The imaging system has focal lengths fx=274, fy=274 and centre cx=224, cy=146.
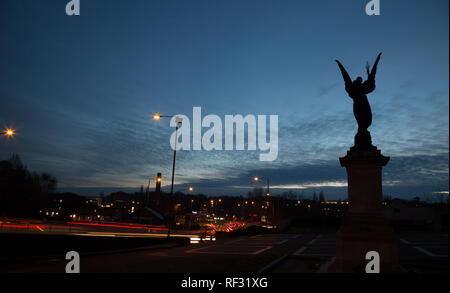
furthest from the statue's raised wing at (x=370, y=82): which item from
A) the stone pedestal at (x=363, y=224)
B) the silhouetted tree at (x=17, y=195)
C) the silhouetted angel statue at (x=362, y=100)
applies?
the silhouetted tree at (x=17, y=195)

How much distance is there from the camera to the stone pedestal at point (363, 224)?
7879mm

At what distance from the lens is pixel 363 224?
8.26 m

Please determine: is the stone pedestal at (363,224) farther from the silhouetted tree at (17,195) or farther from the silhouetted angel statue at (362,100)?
the silhouetted tree at (17,195)

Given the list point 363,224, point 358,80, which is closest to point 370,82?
point 358,80

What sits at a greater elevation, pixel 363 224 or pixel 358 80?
pixel 358 80

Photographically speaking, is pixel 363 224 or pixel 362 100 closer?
pixel 363 224

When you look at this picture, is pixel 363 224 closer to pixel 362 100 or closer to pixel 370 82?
pixel 362 100

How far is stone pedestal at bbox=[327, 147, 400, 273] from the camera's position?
788cm

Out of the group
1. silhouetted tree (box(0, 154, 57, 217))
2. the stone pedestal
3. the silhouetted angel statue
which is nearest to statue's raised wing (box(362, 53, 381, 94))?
the silhouetted angel statue
